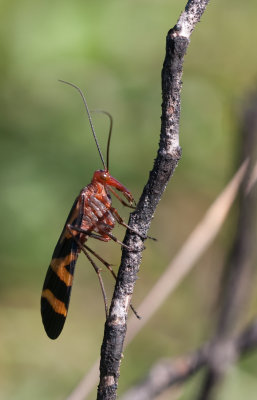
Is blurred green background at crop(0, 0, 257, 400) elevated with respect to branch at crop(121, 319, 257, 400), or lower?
elevated

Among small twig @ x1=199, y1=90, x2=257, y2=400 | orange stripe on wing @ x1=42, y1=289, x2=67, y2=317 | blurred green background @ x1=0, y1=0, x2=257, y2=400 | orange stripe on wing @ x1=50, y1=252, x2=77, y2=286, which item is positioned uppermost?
blurred green background @ x1=0, y1=0, x2=257, y2=400

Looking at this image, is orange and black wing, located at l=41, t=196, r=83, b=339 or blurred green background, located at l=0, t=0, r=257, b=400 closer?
orange and black wing, located at l=41, t=196, r=83, b=339

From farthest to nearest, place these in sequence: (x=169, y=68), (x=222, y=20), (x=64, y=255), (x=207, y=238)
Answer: (x=222, y=20) → (x=64, y=255) → (x=207, y=238) → (x=169, y=68)

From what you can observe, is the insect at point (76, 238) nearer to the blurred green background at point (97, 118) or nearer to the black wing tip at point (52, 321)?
the black wing tip at point (52, 321)

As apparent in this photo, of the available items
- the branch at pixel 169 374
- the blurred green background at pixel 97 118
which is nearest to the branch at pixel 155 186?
the branch at pixel 169 374

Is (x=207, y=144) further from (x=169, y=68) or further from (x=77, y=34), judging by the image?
(x=169, y=68)

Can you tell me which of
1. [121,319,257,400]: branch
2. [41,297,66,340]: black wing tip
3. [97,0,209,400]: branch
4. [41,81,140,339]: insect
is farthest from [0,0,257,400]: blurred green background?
[97,0,209,400]: branch

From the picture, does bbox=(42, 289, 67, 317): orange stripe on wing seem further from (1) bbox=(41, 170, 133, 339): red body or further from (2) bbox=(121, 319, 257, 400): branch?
(2) bbox=(121, 319, 257, 400): branch

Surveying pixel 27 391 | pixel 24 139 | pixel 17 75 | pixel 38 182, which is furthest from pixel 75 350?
pixel 17 75
